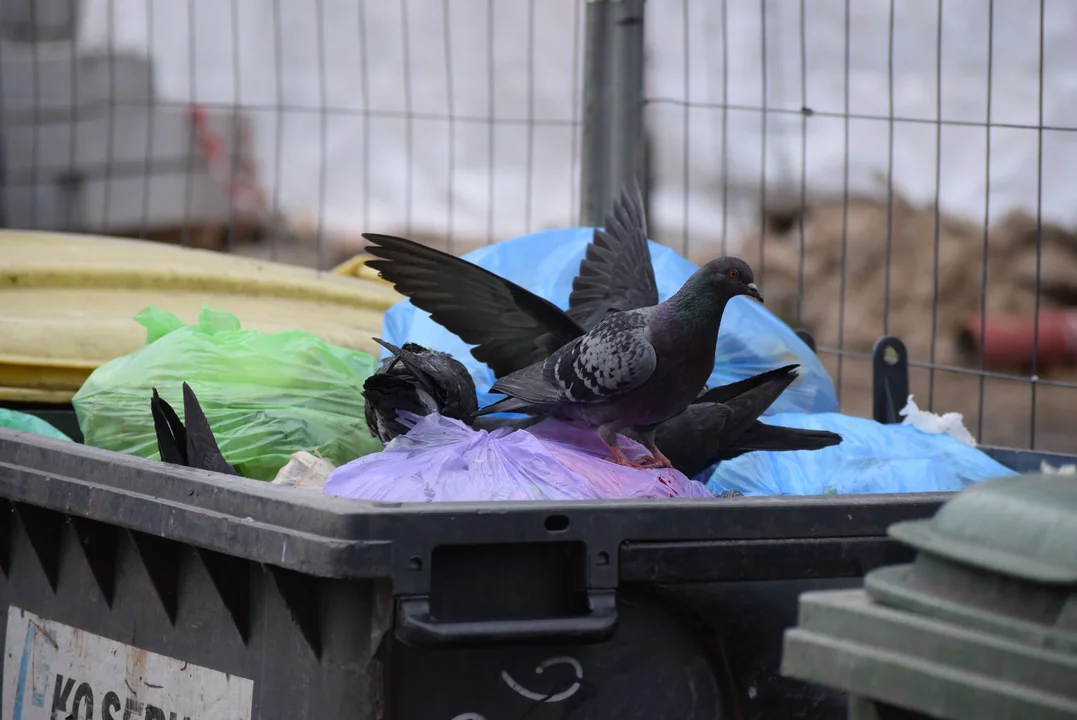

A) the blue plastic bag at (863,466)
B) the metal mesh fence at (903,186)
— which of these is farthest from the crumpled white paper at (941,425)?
the metal mesh fence at (903,186)

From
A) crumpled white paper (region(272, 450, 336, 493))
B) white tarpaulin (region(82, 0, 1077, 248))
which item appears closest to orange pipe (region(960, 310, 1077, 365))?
white tarpaulin (region(82, 0, 1077, 248))

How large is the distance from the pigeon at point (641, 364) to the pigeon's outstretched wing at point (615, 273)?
0.44 m

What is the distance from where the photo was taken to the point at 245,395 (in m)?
2.71

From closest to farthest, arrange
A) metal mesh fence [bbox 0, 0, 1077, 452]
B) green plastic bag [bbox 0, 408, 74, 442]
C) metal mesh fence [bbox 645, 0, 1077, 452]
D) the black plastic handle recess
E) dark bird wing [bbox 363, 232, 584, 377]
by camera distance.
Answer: the black plastic handle recess < dark bird wing [bbox 363, 232, 584, 377] < green plastic bag [bbox 0, 408, 74, 442] < metal mesh fence [bbox 0, 0, 1077, 452] < metal mesh fence [bbox 645, 0, 1077, 452]

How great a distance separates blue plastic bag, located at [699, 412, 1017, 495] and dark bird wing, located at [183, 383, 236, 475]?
100 cm

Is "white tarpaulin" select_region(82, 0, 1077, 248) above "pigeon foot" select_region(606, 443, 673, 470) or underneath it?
above

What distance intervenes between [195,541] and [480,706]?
0.45 meters

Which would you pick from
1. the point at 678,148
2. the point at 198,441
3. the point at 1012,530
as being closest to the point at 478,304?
the point at 198,441

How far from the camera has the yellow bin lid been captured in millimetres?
3049

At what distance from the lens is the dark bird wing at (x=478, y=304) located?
8.29 feet

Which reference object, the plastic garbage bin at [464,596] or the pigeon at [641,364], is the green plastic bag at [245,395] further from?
the plastic garbage bin at [464,596]

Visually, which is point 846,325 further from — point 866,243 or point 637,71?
point 637,71

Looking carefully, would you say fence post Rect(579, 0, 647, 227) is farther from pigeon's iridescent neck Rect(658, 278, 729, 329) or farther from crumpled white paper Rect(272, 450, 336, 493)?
crumpled white paper Rect(272, 450, 336, 493)

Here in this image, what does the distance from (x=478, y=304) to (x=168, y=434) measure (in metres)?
0.66
